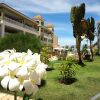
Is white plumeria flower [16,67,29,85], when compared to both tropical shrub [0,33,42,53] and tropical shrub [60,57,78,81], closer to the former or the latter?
tropical shrub [60,57,78,81]

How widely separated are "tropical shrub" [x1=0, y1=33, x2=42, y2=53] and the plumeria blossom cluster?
43.2 feet

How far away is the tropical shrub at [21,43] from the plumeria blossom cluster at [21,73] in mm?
13174

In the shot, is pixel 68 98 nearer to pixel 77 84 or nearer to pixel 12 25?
pixel 77 84

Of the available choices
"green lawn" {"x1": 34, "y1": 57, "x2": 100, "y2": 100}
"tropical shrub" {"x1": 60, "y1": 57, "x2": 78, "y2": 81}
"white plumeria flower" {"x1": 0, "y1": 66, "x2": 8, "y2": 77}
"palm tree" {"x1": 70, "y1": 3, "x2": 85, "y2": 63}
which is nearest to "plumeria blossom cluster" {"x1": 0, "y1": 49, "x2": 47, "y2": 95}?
"white plumeria flower" {"x1": 0, "y1": 66, "x2": 8, "y2": 77}

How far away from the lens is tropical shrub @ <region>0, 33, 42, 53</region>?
15.5 meters

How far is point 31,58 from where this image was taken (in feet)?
7.22

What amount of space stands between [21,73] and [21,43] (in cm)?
1379

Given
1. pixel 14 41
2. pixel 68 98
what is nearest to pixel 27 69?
pixel 68 98

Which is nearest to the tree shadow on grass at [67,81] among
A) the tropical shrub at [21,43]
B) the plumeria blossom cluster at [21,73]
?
the tropical shrub at [21,43]

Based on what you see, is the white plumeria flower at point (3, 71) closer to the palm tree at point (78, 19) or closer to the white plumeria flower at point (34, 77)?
the white plumeria flower at point (34, 77)

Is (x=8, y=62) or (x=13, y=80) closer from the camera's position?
(x=13, y=80)

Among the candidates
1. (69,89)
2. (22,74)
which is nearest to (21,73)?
(22,74)

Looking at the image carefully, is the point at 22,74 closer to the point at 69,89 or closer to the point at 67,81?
the point at 69,89

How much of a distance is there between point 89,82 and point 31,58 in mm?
13416
